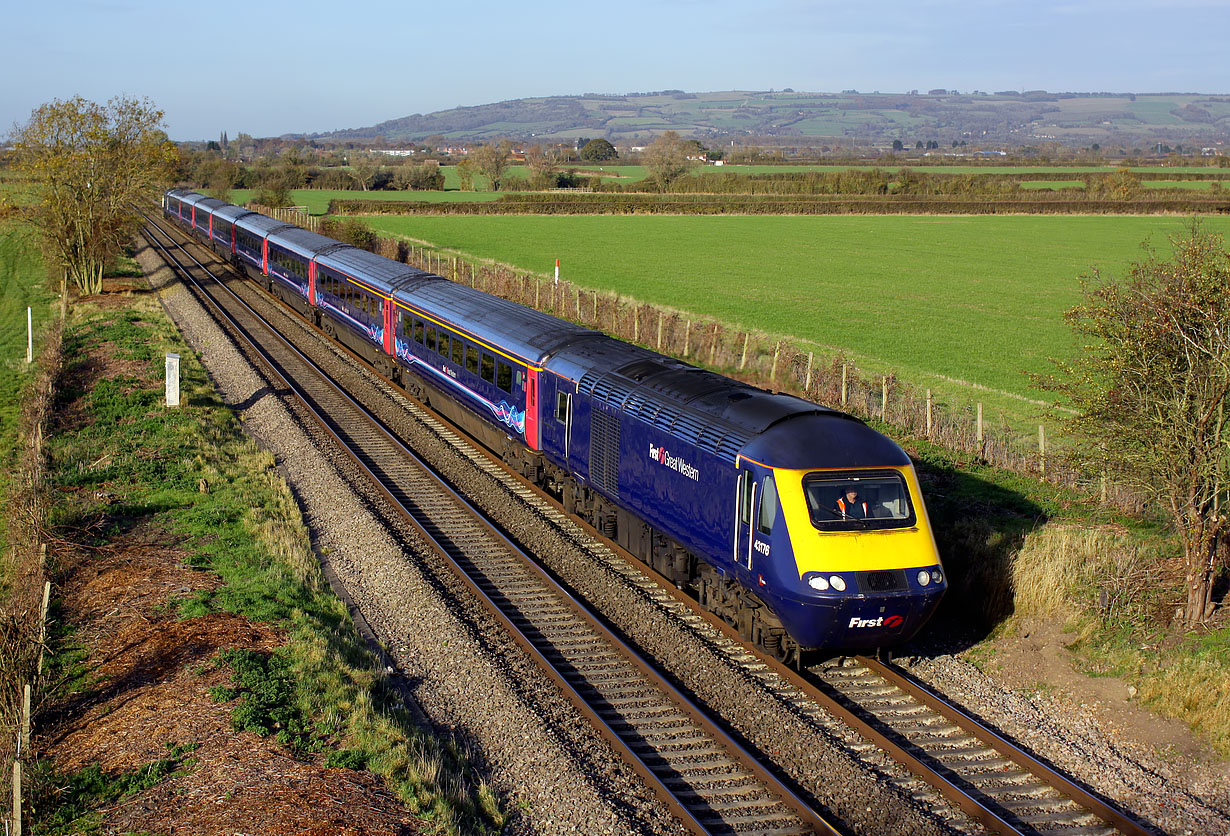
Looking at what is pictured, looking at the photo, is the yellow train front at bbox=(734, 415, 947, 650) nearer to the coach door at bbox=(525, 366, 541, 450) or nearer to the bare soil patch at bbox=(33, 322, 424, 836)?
the bare soil patch at bbox=(33, 322, 424, 836)

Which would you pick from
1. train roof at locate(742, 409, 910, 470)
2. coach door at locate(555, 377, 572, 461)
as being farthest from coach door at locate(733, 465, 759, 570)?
coach door at locate(555, 377, 572, 461)

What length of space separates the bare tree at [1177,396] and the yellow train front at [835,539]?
3278 millimetres

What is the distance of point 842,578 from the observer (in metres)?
10.2

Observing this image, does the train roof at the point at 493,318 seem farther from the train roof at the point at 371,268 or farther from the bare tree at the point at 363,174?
the bare tree at the point at 363,174

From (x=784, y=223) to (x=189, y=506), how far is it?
74.5 meters

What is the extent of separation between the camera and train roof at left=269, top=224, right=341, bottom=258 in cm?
3219

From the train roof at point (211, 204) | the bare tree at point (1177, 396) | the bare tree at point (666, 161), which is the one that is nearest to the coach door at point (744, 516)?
the bare tree at point (1177, 396)

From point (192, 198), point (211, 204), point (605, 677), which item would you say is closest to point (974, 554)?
point (605, 677)

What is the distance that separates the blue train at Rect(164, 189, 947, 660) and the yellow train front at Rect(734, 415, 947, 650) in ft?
0.05

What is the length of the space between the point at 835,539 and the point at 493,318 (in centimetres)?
1125

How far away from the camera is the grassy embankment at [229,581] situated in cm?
884

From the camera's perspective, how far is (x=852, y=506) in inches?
419

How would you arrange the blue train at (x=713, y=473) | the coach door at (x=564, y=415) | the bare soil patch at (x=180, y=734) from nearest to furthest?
the bare soil patch at (x=180, y=734) < the blue train at (x=713, y=473) < the coach door at (x=564, y=415)

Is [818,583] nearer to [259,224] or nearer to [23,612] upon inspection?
[23,612]
